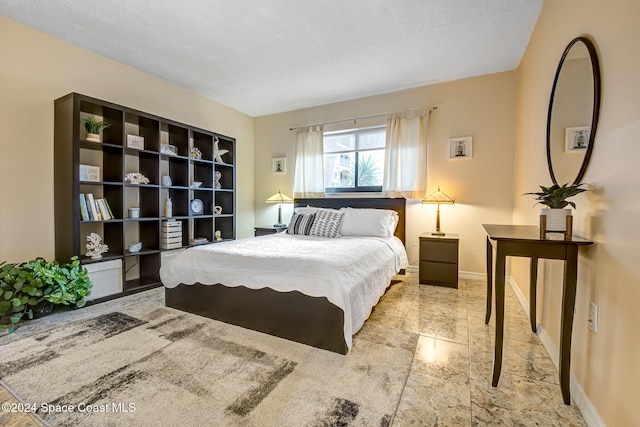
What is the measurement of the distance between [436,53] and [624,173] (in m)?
2.50

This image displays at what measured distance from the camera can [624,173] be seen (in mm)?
1135

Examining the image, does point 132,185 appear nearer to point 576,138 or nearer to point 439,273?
point 439,273

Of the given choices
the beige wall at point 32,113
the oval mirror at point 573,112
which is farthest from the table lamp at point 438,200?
the beige wall at point 32,113

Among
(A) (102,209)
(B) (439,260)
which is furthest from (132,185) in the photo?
(B) (439,260)

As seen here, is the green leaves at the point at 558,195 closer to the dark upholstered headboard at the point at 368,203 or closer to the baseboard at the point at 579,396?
the baseboard at the point at 579,396

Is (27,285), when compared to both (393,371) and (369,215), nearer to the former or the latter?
(393,371)

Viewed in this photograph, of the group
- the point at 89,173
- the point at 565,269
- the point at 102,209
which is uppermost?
the point at 89,173

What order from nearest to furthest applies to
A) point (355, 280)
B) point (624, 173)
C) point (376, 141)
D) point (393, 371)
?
point (624, 173)
point (393, 371)
point (355, 280)
point (376, 141)

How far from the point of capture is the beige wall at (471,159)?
346 cm

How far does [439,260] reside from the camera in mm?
3367

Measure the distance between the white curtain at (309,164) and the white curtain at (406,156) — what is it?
1.10 m

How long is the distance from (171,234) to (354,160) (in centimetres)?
287

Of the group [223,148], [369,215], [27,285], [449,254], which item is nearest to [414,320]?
[449,254]

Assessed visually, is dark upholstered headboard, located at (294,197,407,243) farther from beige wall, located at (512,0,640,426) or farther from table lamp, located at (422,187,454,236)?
beige wall, located at (512,0,640,426)
